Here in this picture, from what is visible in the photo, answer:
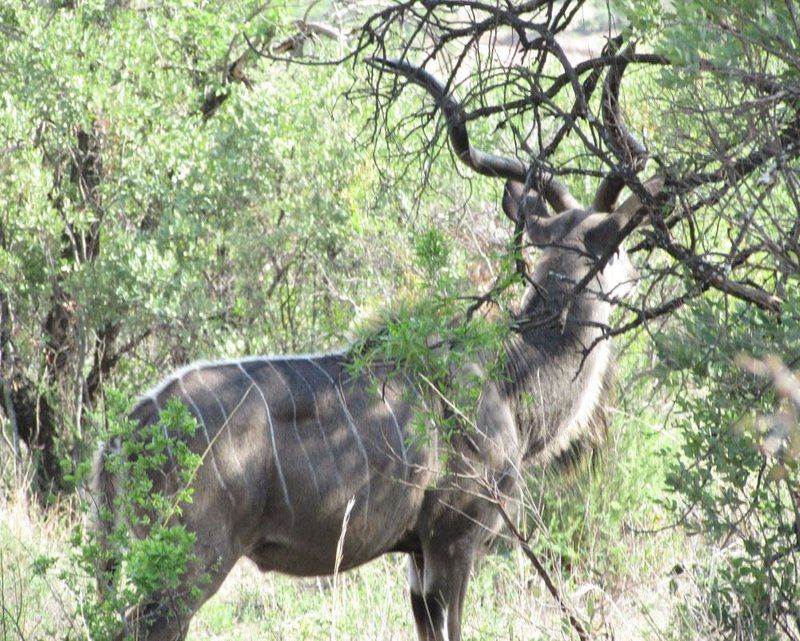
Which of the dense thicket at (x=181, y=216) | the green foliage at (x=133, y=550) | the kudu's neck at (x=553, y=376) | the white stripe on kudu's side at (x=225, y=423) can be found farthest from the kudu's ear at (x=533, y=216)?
the green foliage at (x=133, y=550)

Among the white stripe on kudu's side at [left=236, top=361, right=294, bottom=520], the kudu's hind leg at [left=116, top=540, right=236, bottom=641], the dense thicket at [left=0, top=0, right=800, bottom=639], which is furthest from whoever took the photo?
the dense thicket at [left=0, top=0, right=800, bottom=639]

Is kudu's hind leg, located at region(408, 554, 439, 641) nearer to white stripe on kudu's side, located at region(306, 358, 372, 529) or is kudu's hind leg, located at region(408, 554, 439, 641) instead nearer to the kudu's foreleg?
the kudu's foreleg

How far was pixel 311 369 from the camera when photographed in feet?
13.5

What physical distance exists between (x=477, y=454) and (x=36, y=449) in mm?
3262

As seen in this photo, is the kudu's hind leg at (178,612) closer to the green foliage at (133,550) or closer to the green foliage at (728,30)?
the green foliage at (133,550)

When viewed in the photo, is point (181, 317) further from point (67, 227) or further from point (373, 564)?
point (373, 564)

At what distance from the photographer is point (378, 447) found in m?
4.11

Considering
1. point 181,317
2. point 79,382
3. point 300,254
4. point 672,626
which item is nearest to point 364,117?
point 300,254

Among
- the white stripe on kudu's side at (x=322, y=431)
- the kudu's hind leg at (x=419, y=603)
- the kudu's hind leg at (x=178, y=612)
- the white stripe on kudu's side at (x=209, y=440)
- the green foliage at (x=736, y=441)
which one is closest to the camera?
the green foliage at (x=736, y=441)

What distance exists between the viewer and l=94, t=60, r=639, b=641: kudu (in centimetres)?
370

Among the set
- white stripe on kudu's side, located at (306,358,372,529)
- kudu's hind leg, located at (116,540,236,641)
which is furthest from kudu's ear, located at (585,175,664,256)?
kudu's hind leg, located at (116,540,236,641)

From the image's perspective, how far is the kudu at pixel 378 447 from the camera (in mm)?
3699

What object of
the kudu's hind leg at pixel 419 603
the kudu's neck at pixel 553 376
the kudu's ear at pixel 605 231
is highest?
the kudu's ear at pixel 605 231

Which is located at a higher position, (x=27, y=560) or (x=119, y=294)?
(x=119, y=294)
